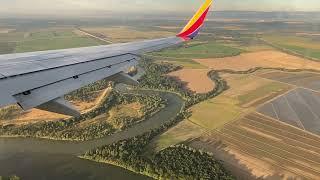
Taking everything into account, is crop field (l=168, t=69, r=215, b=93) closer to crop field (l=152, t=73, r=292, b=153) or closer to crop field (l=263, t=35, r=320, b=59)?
crop field (l=152, t=73, r=292, b=153)

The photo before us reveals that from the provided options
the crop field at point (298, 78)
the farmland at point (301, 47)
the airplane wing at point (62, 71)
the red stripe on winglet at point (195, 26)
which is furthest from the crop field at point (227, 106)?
the farmland at point (301, 47)

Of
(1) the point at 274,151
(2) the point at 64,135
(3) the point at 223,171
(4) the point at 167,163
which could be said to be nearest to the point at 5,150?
(2) the point at 64,135

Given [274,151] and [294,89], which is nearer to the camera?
[274,151]

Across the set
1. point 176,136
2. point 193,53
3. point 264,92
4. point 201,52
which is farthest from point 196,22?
point 201,52

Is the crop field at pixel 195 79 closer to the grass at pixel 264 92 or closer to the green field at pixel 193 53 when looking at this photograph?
the green field at pixel 193 53

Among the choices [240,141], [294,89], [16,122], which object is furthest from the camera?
[294,89]

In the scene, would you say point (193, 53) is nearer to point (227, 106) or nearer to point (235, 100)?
point (235, 100)

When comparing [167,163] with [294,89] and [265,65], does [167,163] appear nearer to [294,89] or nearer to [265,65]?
[294,89]

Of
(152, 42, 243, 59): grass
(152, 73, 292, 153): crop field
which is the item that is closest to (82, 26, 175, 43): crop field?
(152, 42, 243, 59): grass
